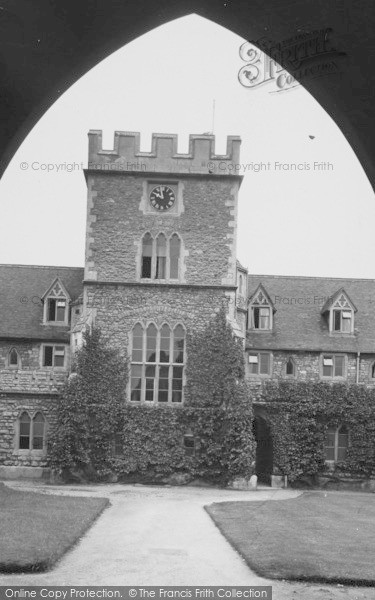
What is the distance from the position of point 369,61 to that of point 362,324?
24.6m

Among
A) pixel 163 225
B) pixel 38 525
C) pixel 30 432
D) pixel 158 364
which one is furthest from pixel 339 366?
pixel 38 525

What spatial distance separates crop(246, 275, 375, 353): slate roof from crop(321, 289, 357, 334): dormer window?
0.24 meters

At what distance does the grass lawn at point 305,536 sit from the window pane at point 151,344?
21.7 feet

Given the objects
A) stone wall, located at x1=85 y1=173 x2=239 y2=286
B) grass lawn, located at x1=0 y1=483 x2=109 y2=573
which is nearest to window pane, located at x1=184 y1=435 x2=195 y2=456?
stone wall, located at x1=85 y1=173 x2=239 y2=286

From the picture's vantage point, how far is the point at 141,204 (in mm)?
25141

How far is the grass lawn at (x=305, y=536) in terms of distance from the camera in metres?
10.1

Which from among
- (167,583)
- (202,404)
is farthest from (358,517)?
(167,583)

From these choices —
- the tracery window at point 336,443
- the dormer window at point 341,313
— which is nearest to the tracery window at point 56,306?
the dormer window at point 341,313

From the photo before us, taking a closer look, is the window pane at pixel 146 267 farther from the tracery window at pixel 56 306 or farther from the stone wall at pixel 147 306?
the tracery window at pixel 56 306

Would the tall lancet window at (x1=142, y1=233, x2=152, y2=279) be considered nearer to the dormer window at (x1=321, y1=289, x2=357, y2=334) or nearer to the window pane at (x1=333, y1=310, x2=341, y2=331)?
the dormer window at (x1=321, y1=289, x2=357, y2=334)

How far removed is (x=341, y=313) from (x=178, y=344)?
21.5 feet

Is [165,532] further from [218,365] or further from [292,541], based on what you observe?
[218,365]

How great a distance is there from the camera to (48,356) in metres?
26.8

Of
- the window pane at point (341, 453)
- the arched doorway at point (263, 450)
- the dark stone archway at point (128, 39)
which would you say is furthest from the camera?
the arched doorway at point (263, 450)
